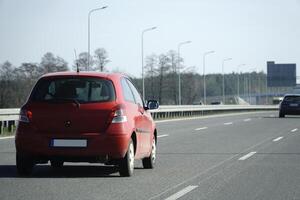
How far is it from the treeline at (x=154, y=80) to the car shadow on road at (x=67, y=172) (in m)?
20.6

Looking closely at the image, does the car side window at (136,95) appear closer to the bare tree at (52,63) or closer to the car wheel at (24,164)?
the car wheel at (24,164)

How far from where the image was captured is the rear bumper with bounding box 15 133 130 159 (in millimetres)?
9906

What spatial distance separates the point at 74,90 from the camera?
10.2m

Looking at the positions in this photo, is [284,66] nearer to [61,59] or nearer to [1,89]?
[61,59]

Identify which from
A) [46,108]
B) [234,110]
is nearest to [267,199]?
[46,108]

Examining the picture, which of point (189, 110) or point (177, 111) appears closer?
point (177, 111)

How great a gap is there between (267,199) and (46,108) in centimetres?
372

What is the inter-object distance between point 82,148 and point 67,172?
1.10 meters

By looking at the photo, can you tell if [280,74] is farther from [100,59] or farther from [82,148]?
[82,148]

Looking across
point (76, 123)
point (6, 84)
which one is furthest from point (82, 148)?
point (6, 84)

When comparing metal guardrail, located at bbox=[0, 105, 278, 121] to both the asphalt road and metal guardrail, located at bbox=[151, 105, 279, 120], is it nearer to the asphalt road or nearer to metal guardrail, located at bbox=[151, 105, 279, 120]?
metal guardrail, located at bbox=[151, 105, 279, 120]

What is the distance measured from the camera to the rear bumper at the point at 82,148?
991 centimetres

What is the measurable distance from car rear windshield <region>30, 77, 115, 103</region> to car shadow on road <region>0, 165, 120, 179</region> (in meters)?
1.18

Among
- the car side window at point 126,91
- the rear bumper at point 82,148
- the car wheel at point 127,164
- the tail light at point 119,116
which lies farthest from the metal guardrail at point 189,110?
the rear bumper at point 82,148
